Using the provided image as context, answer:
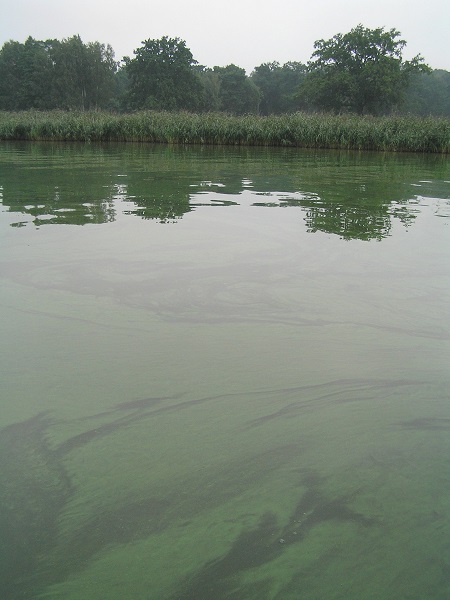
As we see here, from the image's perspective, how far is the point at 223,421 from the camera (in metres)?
1.12

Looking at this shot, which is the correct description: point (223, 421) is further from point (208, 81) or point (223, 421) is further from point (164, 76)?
point (208, 81)

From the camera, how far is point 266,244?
108 inches

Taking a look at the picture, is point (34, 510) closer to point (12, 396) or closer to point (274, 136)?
point (12, 396)

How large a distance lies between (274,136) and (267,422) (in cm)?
1200

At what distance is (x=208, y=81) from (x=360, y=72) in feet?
59.3

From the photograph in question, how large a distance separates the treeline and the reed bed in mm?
13346

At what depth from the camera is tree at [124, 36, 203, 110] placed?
32.8m

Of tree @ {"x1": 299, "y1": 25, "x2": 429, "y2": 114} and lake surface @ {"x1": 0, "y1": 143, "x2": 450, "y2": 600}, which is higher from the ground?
tree @ {"x1": 299, "y1": 25, "x2": 429, "y2": 114}

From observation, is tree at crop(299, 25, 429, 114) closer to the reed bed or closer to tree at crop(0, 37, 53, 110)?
the reed bed

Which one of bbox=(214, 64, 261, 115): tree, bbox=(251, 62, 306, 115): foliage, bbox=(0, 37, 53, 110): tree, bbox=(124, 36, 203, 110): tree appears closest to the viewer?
bbox=(124, 36, 203, 110): tree

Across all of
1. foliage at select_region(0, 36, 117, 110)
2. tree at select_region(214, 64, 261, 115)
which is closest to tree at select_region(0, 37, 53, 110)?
foliage at select_region(0, 36, 117, 110)

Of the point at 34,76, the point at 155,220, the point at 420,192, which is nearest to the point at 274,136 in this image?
the point at 420,192

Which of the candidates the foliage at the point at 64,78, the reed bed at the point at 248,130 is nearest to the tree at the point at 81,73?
the foliage at the point at 64,78

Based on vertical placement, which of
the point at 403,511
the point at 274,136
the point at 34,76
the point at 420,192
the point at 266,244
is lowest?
the point at 403,511
